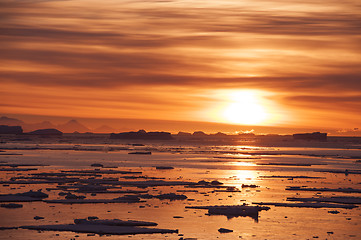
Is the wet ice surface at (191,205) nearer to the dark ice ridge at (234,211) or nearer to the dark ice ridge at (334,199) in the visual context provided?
the dark ice ridge at (334,199)

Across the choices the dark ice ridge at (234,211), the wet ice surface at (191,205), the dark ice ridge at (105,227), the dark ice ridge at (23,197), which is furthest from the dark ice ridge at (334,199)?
the dark ice ridge at (23,197)

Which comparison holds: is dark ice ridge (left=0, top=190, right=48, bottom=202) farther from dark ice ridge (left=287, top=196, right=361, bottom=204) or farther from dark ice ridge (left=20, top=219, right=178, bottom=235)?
dark ice ridge (left=287, top=196, right=361, bottom=204)

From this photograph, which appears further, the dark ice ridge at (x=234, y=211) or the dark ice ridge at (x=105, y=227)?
the dark ice ridge at (x=234, y=211)

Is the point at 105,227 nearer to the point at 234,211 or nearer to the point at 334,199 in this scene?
the point at 234,211

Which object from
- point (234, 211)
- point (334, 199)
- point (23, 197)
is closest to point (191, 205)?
point (234, 211)

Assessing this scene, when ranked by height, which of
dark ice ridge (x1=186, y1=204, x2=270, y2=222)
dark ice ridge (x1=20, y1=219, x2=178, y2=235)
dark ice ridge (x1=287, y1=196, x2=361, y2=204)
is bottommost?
dark ice ridge (x1=20, y1=219, x2=178, y2=235)

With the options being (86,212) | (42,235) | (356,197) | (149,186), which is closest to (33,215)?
(86,212)

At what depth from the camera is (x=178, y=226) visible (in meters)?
19.9

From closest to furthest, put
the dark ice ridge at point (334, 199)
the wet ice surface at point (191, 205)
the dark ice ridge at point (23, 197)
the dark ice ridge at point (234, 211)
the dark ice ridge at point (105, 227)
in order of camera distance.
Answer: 1. the dark ice ridge at point (105, 227)
2. the wet ice surface at point (191, 205)
3. the dark ice ridge at point (234, 211)
4. the dark ice ridge at point (23, 197)
5. the dark ice ridge at point (334, 199)

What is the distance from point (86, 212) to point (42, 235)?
4834 millimetres

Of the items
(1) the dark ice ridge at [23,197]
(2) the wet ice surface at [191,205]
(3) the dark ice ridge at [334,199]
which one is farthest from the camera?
(3) the dark ice ridge at [334,199]

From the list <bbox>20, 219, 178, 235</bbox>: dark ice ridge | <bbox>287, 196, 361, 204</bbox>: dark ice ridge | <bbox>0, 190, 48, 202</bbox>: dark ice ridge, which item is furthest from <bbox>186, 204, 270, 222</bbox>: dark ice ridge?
<bbox>0, 190, 48, 202</bbox>: dark ice ridge

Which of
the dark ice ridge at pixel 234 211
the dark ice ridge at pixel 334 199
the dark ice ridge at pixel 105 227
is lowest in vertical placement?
the dark ice ridge at pixel 105 227

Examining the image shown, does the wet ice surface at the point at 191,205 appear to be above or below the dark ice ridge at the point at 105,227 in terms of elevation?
above
